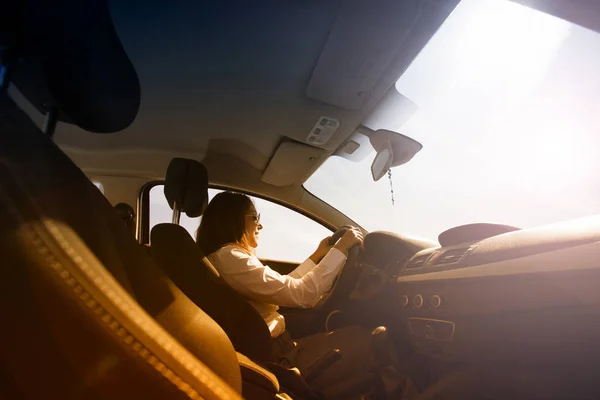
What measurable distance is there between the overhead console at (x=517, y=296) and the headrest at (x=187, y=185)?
105cm

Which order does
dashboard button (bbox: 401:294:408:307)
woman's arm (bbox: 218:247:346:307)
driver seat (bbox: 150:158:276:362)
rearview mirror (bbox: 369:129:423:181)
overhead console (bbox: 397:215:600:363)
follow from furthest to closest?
rearview mirror (bbox: 369:129:423:181) < dashboard button (bbox: 401:294:408:307) < woman's arm (bbox: 218:247:346:307) < driver seat (bbox: 150:158:276:362) < overhead console (bbox: 397:215:600:363)

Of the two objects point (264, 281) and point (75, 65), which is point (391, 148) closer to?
point (264, 281)

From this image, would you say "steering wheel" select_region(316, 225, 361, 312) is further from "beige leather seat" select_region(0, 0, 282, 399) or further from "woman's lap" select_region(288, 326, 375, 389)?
"beige leather seat" select_region(0, 0, 282, 399)

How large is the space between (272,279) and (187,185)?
1.81 ft

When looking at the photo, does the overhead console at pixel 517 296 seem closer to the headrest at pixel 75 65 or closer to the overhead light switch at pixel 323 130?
the overhead light switch at pixel 323 130

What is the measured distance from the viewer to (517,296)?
1.10 metres

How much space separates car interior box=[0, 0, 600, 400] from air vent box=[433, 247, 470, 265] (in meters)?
0.01

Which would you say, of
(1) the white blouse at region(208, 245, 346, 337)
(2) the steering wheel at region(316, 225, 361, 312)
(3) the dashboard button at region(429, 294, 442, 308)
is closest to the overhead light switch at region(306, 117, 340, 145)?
(2) the steering wheel at region(316, 225, 361, 312)

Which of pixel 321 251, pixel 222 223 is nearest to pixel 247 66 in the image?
pixel 222 223

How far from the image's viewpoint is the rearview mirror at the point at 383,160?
6.94 feet

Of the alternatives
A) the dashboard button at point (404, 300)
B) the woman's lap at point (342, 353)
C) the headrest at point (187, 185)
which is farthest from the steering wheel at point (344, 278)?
the headrest at point (187, 185)

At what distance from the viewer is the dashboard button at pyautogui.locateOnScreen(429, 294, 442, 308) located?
4.64 feet

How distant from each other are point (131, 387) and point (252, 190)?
6.54 feet

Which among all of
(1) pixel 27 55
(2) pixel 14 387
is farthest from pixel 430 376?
(1) pixel 27 55
